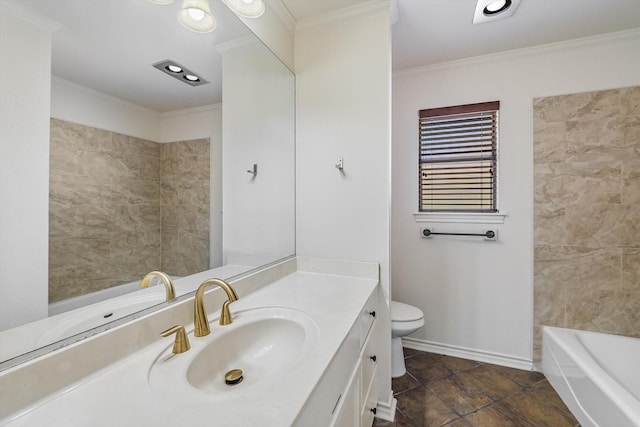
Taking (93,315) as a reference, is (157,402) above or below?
below

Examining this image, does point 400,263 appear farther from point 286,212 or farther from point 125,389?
point 125,389

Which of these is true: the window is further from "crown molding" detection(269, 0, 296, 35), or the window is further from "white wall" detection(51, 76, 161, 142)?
"white wall" detection(51, 76, 161, 142)

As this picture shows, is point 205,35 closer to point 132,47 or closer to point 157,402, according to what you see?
point 132,47

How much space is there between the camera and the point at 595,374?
3.90 feet

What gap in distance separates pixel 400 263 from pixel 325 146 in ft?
4.24

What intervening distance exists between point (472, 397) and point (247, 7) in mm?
2598

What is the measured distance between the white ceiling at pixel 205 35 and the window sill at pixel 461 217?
1255 mm

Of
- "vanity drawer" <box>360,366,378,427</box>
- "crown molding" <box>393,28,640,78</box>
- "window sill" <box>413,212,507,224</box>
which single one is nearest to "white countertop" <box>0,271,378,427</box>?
"vanity drawer" <box>360,366,378,427</box>

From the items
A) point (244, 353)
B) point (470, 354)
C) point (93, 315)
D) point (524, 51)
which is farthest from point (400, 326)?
point (524, 51)

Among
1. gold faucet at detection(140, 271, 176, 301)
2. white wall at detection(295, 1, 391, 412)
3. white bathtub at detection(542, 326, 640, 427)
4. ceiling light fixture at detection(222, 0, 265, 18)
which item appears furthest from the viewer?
white wall at detection(295, 1, 391, 412)

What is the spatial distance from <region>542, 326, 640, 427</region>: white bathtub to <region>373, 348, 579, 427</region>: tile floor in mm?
127

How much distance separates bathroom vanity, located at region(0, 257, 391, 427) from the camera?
1.69 ft

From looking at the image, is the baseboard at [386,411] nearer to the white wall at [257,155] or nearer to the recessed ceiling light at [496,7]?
the white wall at [257,155]

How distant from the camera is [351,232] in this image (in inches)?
60.9
